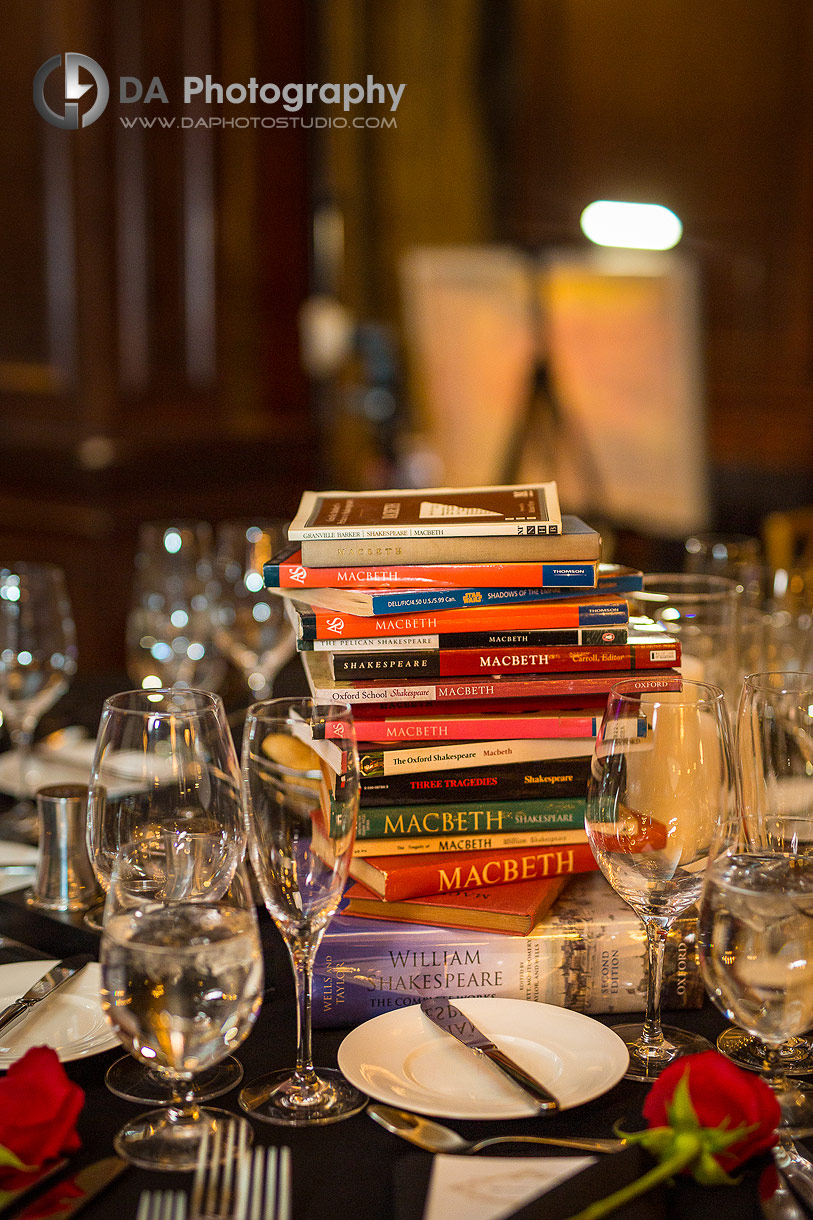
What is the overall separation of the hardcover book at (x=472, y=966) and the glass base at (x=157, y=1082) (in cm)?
10

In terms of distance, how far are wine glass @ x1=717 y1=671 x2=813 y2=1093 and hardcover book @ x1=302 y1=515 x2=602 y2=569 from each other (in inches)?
6.8

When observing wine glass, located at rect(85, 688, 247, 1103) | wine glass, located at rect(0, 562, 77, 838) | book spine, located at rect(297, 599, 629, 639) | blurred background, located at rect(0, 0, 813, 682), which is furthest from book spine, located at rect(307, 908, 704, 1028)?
blurred background, located at rect(0, 0, 813, 682)

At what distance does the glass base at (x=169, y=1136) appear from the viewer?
27.3 inches

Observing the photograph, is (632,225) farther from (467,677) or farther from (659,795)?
(659,795)

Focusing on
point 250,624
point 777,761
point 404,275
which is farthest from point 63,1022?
point 404,275

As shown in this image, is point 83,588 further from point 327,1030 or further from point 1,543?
point 327,1030

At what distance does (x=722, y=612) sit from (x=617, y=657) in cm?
31

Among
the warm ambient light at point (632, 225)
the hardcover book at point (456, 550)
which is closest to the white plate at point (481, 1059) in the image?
the hardcover book at point (456, 550)

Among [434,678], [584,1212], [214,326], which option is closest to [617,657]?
[434,678]

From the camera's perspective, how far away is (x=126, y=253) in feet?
11.6

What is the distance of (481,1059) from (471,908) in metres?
0.12

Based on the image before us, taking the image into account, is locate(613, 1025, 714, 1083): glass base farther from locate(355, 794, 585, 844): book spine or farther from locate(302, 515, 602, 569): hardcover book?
locate(302, 515, 602, 569): hardcover book

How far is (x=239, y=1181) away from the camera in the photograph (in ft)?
2.18

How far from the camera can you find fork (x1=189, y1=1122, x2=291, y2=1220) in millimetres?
632
